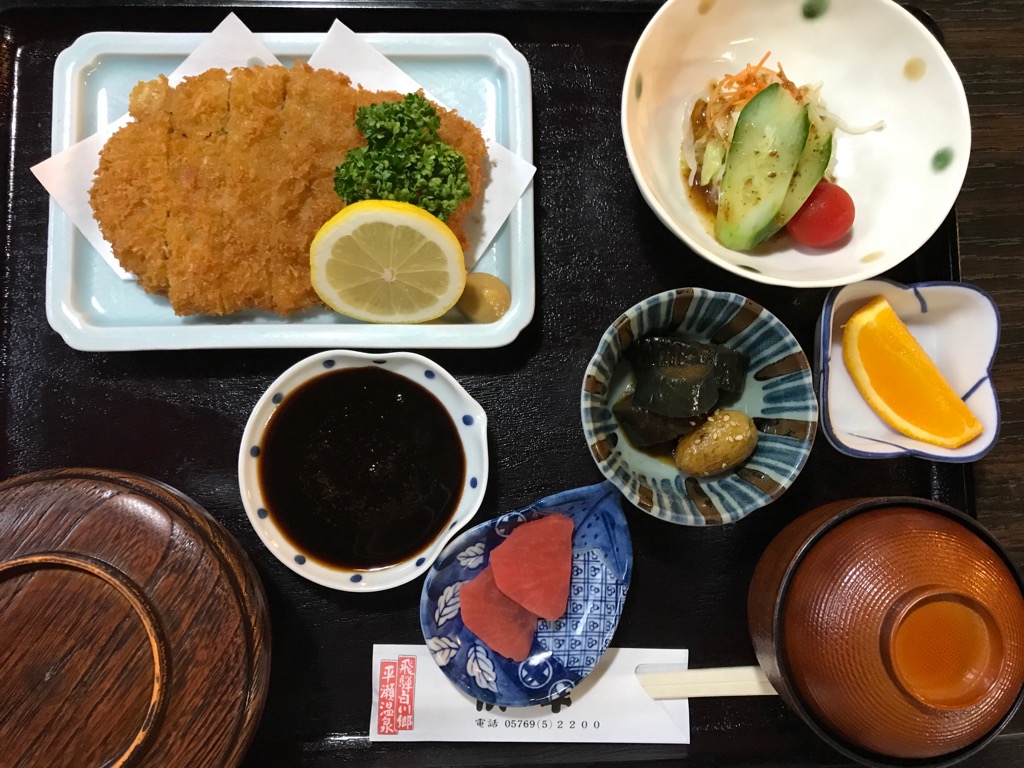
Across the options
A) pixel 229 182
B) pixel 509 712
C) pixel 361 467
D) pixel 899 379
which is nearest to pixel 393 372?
pixel 361 467

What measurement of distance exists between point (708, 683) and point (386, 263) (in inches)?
51.2

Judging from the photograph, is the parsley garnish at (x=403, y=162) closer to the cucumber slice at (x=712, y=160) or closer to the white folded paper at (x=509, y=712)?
the cucumber slice at (x=712, y=160)

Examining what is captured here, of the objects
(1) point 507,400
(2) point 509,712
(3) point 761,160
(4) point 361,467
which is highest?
(3) point 761,160

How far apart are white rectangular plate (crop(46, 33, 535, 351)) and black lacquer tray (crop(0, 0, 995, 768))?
0.08m

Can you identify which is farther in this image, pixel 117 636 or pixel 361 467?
pixel 361 467

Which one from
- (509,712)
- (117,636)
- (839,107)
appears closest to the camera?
(117,636)

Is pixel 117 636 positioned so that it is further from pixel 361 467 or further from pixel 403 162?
pixel 403 162

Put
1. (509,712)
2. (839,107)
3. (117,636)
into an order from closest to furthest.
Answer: (117,636) < (509,712) < (839,107)

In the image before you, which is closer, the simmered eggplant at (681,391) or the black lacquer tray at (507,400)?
the simmered eggplant at (681,391)

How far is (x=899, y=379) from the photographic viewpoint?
1.65 meters

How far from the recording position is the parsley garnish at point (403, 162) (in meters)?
1.58

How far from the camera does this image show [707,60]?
1.73 meters

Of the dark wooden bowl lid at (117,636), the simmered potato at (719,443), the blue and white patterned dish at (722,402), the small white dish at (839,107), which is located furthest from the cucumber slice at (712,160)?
the dark wooden bowl lid at (117,636)

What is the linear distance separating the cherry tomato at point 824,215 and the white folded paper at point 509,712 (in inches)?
46.8
